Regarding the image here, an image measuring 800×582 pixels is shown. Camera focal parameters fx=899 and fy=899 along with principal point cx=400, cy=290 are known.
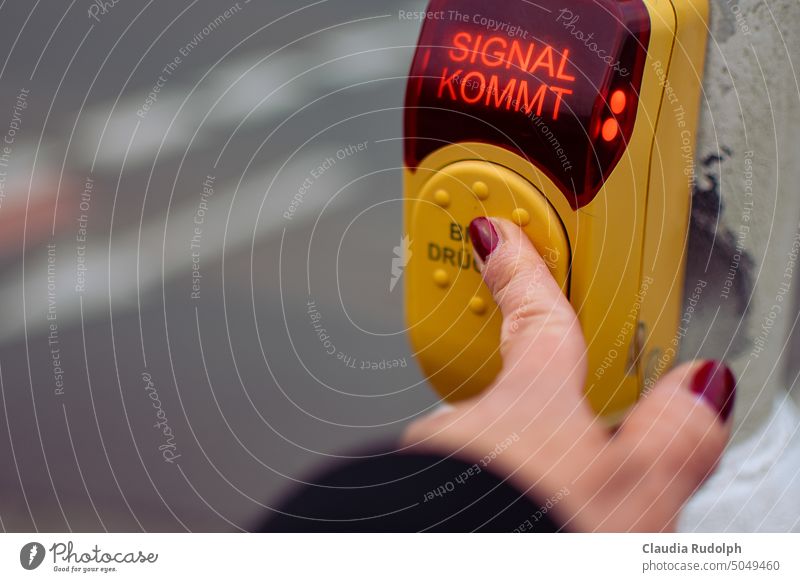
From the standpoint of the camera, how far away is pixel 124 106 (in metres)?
0.68

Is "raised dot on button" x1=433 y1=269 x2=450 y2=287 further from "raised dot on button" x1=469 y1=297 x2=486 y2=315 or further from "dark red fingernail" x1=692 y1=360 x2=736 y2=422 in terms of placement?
"dark red fingernail" x1=692 y1=360 x2=736 y2=422

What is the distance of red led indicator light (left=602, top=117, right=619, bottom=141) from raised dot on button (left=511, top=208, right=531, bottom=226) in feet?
0.22

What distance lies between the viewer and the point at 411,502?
61cm

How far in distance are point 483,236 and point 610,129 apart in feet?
0.36

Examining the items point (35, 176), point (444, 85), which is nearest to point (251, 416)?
point (35, 176)

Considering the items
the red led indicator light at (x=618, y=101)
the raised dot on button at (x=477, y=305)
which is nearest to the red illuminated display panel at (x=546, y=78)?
the red led indicator light at (x=618, y=101)

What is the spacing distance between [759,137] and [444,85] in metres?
0.20

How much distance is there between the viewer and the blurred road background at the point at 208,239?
0.63m

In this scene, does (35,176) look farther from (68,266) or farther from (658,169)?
(658,169)

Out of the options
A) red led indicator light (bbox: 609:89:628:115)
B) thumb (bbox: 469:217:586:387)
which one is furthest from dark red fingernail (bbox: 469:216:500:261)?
red led indicator light (bbox: 609:89:628:115)

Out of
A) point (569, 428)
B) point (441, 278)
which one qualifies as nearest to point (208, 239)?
point (441, 278)

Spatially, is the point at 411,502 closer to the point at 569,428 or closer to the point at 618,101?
the point at 569,428

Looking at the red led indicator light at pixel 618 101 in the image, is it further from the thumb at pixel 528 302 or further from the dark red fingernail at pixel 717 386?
the dark red fingernail at pixel 717 386

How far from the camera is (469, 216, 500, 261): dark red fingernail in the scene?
0.58 meters
